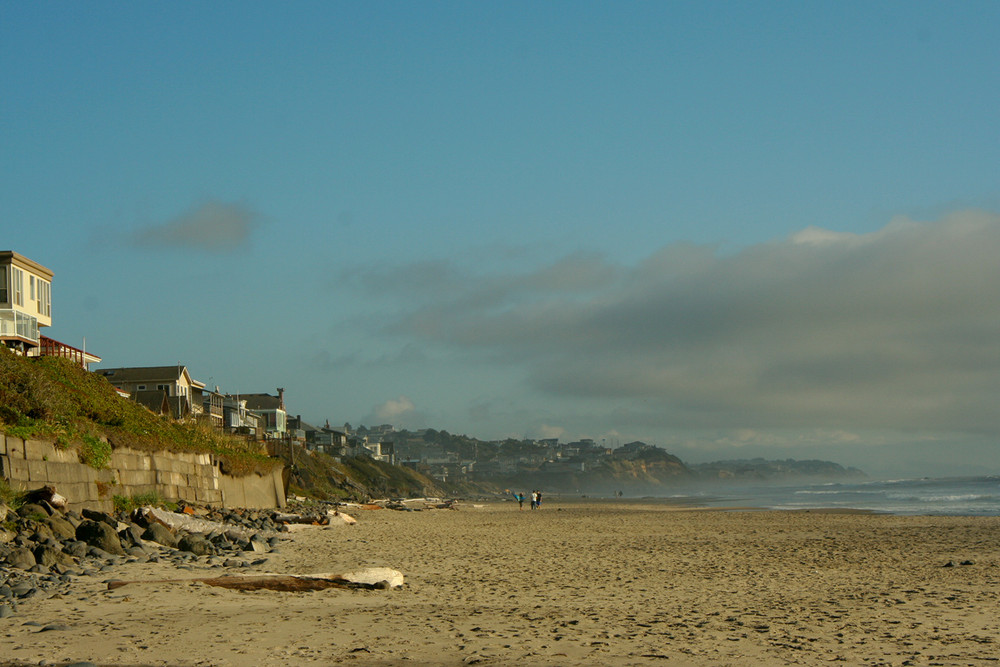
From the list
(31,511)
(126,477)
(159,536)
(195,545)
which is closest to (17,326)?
(126,477)

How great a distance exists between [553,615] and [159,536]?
9.20 metres

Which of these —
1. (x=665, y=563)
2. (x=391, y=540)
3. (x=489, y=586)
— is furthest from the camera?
(x=391, y=540)

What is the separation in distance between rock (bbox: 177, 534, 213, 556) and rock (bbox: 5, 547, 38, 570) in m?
3.59

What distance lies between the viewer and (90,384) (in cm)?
2628

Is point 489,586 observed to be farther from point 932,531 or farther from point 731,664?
point 932,531

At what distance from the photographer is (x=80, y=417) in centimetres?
A: 2136

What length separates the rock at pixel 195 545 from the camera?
15.7 m

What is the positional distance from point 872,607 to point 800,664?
408 centimetres

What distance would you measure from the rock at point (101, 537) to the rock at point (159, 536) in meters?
1.45

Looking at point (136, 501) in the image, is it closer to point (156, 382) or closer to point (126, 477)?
point (126, 477)

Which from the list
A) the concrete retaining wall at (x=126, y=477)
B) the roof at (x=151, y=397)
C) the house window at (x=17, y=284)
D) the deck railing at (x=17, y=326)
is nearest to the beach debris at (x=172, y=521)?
the concrete retaining wall at (x=126, y=477)

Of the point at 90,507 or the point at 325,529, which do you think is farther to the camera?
the point at 325,529

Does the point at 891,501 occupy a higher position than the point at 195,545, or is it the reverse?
the point at 195,545

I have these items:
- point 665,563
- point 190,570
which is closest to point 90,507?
point 190,570
